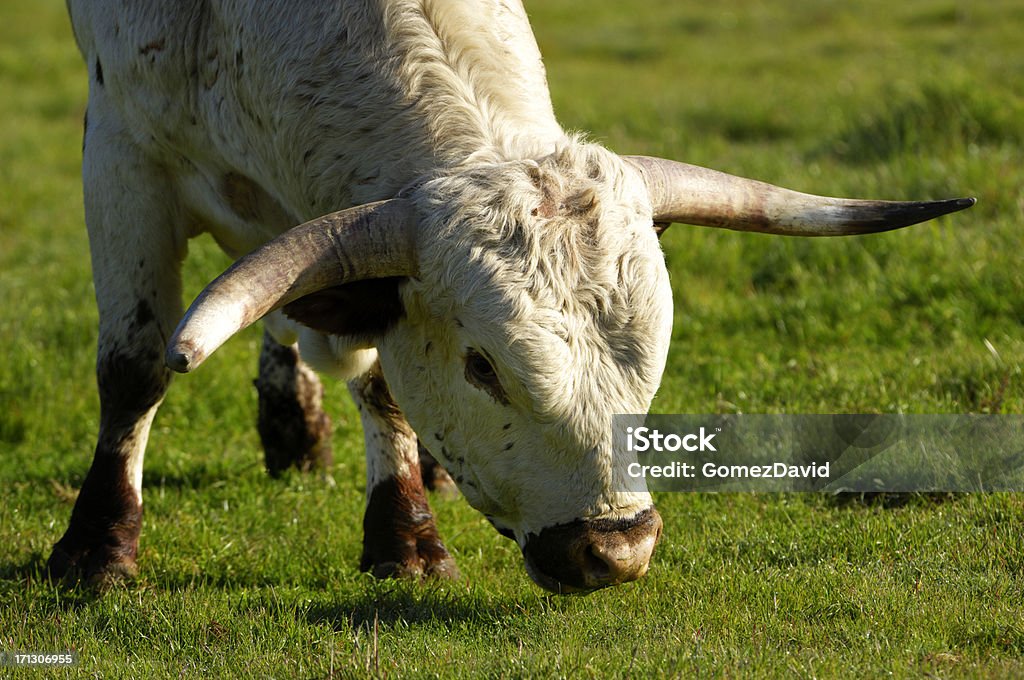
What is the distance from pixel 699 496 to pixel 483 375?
1741mm

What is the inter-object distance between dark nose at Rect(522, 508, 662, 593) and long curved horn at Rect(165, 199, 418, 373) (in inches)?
34.9

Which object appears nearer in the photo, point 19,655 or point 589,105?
point 19,655

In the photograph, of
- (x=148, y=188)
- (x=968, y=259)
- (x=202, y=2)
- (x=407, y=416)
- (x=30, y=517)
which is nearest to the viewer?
(x=407, y=416)

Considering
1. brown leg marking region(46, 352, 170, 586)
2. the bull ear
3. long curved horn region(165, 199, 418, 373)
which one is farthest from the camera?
brown leg marking region(46, 352, 170, 586)

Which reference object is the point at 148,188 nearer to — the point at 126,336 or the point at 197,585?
the point at 126,336

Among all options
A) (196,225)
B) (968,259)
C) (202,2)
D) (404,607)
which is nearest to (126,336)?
(196,225)

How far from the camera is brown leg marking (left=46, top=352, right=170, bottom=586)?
502cm

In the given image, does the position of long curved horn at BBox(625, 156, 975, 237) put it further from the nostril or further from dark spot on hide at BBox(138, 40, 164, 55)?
dark spot on hide at BBox(138, 40, 164, 55)

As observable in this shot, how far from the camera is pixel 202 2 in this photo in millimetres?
4742

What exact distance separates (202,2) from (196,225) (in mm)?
890

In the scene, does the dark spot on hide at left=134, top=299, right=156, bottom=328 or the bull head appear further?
the dark spot on hide at left=134, top=299, right=156, bottom=328

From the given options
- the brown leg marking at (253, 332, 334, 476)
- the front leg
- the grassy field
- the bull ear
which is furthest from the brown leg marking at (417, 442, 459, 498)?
the bull ear

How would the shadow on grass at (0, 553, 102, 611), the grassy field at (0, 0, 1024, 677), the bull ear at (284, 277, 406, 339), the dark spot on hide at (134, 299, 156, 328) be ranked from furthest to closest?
the dark spot on hide at (134, 299, 156, 328) < the shadow on grass at (0, 553, 102, 611) < the bull ear at (284, 277, 406, 339) < the grassy field at (0, 0, 1024, 677)

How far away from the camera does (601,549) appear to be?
3.73 meters
